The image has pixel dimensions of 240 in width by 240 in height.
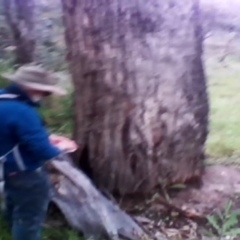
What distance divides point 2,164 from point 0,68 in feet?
14.6

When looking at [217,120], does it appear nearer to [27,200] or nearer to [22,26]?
[22,26]

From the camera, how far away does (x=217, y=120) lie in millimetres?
7414

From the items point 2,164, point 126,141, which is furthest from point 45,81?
point 126,141

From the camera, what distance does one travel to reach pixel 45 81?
11.8 ft

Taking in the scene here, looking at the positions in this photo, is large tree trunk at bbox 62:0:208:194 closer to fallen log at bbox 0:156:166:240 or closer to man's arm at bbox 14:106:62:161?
fallen log at bbox 0:156:166:240

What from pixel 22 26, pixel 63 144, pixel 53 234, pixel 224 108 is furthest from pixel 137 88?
pixel 22 26

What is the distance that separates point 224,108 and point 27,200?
15.2ft

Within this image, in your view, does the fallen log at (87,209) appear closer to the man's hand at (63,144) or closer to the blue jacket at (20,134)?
the man's hand at (63,144)

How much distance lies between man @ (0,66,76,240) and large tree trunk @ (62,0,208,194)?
87 centimetres

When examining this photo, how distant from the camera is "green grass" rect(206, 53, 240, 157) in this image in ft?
21.5

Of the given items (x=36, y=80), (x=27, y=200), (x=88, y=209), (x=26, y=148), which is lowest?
(x=88, y=209)

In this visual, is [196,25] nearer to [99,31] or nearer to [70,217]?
[99,31]

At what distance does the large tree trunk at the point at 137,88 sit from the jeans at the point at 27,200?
105 cm

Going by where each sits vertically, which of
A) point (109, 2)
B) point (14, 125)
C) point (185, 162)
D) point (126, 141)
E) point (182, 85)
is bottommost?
point (185, 162)
